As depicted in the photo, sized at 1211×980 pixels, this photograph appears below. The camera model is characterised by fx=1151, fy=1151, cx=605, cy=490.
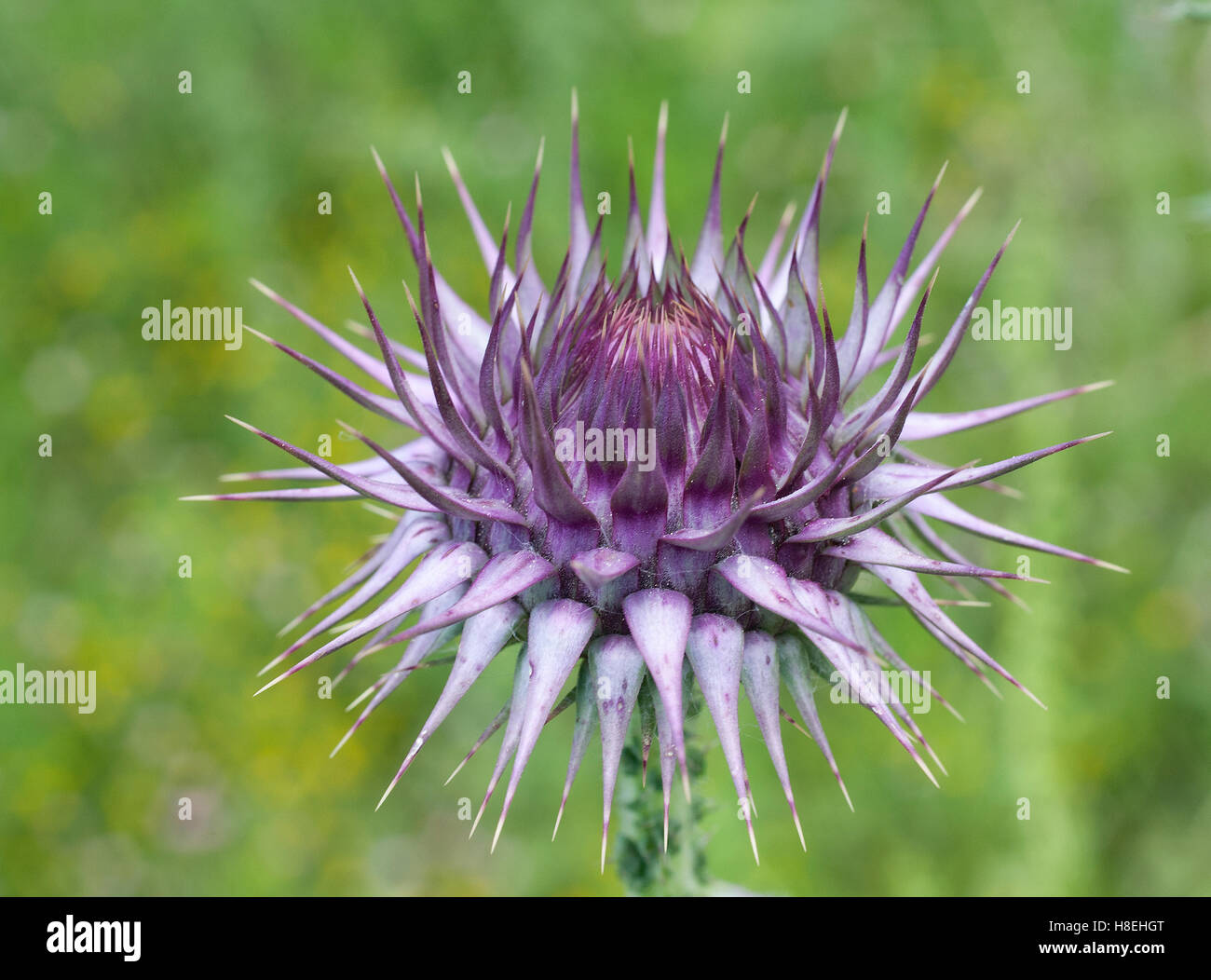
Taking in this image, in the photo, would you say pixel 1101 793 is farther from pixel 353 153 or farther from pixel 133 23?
pixel 133 23

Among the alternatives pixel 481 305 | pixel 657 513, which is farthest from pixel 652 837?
pixel 481 305

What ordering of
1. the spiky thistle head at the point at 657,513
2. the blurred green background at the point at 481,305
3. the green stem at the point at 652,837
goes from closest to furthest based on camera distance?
the spiky thistle head at the point at 657,513 → the green stem at the point at 652,837 → the blurred green background at the point at 481,305

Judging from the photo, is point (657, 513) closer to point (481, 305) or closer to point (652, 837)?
point (652, 837)

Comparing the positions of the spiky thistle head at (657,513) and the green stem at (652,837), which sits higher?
the spiky thistle head at (657,513)

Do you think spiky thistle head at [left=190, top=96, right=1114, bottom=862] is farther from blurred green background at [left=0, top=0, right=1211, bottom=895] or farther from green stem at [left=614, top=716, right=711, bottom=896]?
blurred green background at [left=0, top=0, right=1211, bottom=895]

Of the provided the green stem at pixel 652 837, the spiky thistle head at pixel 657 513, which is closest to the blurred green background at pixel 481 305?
the green stem at pixel 652 837

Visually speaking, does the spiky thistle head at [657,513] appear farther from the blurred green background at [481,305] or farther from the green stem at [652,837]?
the blurred green background at [481,305]

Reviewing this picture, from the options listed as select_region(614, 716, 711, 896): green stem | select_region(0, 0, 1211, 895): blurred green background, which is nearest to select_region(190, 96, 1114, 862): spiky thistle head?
select_region(614, 716, 711, 896): green stem
